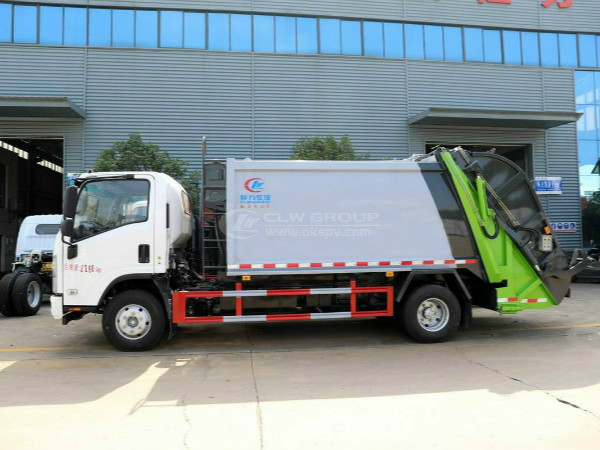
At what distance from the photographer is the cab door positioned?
6.53 meters

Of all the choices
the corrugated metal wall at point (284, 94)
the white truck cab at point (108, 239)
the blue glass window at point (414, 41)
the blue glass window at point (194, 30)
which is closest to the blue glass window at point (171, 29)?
the blue glass window at point (194, 30)

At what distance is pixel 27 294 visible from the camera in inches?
411

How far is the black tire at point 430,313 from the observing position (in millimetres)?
7191

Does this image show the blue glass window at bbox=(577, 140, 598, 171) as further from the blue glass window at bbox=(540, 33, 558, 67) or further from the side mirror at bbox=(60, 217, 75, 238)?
the side mirror at bbox=(60, 217, 75, 238)

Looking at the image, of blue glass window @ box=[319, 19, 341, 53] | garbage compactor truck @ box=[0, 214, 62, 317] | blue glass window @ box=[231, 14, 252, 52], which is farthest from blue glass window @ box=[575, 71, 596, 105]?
garbage compactor truck @ box=[0, 214, 62, 317]

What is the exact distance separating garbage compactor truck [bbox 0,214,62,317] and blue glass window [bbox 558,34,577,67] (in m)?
20.2

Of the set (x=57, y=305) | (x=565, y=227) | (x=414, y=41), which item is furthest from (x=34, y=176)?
(x=565, y=227)

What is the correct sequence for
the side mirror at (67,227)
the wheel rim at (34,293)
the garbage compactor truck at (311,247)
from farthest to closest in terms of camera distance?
the wheel rim at (34,293) < the garbage compactor truck at (311,247) < the side mirror at (67,227)

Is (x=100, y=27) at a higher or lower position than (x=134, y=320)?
higher

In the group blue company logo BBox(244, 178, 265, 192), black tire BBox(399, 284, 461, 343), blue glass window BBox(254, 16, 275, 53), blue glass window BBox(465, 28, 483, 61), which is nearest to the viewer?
blue company logo BBox(244, 178, 265, 192)

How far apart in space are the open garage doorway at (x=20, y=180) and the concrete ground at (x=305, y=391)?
59.0ft

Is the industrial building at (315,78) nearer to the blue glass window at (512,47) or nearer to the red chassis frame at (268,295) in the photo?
the blue glass window at (512,47)

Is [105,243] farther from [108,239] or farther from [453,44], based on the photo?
[453,44]

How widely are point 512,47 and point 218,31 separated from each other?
11.9 meters
